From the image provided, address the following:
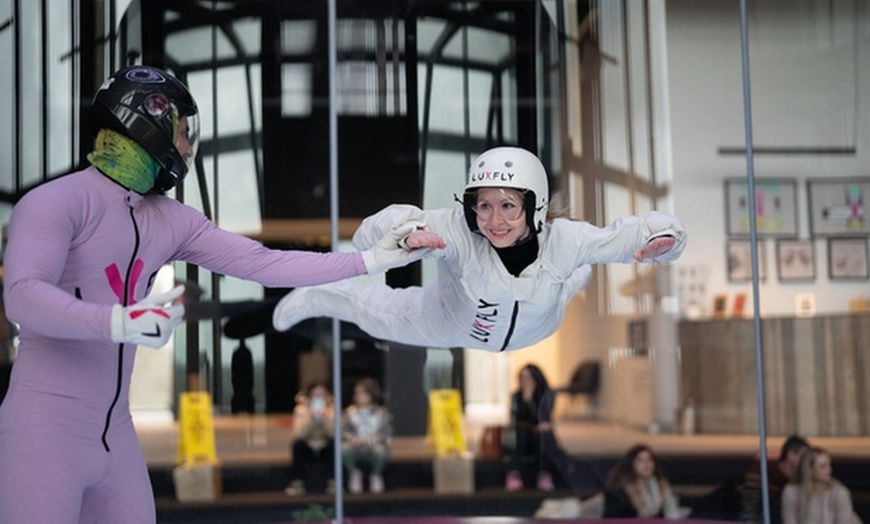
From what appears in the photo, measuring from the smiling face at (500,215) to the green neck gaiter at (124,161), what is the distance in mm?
Answer: 954

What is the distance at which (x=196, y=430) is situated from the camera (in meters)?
5.40

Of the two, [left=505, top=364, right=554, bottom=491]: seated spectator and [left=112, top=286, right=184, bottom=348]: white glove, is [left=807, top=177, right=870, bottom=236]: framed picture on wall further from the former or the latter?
[left=112, top=286, right=184, bottom=348]: white glove

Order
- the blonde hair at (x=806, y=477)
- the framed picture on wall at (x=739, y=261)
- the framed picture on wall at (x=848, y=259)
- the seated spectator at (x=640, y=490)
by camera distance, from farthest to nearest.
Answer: the framed picture on wall at (x=739, y=261) → the framed picture on wall at (x=848, y=259) → the seated spectator at (x=640, y=490) → the blonde hair at (x=806, y=477)

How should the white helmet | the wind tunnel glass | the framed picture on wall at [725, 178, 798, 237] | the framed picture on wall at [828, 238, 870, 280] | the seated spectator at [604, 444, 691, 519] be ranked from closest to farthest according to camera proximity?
1. the wind tunnel glass
2. the white helmet
3. the seated spectator at [604, 444, 691, 519]
4. the framed picture on wall at [828, 238, 870, 280]
5. the framed picture on wall at [725, 178, 798, 237]

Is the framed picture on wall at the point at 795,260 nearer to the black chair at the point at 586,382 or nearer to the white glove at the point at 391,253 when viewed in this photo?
the black chair at the point at 586,382

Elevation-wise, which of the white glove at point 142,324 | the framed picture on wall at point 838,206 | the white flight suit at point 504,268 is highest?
the framed picture on wall at point 838,206

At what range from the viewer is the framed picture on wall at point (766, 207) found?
6.12 m

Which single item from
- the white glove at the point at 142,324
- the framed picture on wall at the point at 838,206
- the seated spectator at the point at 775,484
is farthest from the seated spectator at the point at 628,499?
the white glove at the point at 142,324

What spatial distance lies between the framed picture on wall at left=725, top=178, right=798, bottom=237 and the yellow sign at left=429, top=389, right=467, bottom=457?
1740 mm

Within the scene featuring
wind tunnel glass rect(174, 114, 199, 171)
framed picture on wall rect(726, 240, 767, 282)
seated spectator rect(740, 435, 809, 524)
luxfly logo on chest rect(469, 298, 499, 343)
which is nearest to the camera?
wind tunnel glass rect(174, 114, 199, 171)

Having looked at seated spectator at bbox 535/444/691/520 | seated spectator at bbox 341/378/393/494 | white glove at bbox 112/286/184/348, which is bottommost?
seated spectator at bbox 535/444/691/520

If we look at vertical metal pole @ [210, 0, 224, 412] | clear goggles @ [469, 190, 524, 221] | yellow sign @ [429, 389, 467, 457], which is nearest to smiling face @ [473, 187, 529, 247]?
clear goggles @ [469, 190, 524, 221]

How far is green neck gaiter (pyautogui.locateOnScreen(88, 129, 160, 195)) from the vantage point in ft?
7.61

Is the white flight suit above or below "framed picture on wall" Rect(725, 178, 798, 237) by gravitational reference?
below
